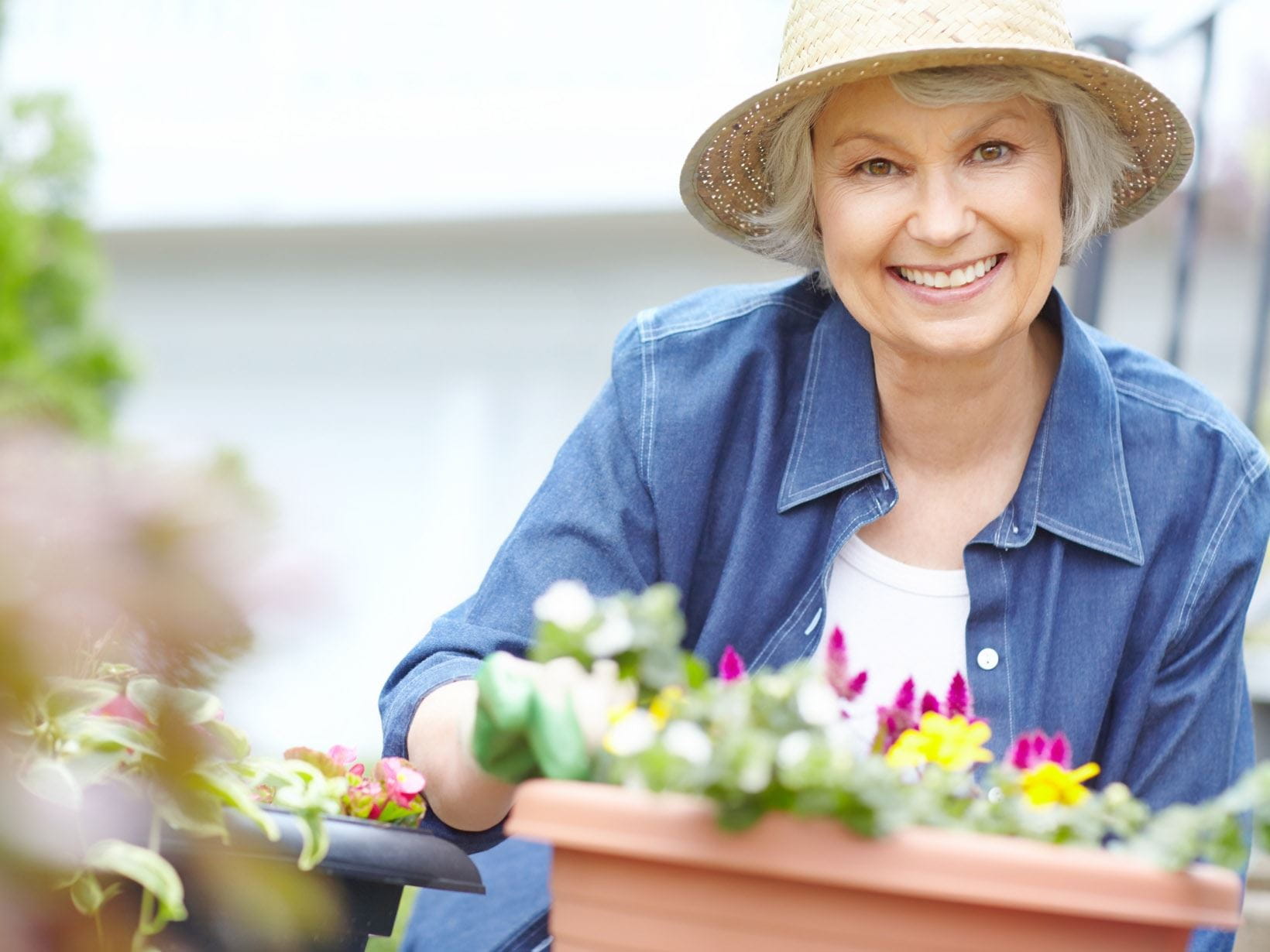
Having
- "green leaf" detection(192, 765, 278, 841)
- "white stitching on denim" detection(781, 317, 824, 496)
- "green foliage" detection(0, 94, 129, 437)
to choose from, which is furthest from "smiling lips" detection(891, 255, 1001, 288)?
"green foliage" detection(0, 94, 129, 437)

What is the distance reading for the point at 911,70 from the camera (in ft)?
5.74

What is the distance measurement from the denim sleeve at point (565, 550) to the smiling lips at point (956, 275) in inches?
15.4

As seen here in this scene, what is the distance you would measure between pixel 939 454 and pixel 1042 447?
15 cm

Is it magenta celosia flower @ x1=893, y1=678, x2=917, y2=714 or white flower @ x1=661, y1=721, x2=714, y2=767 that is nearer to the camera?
white flower @ x1=661, y1=721, x2=714, y2=767

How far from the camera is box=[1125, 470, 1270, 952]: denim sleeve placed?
1.84 metres

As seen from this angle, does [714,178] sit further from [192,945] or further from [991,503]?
[192,945]

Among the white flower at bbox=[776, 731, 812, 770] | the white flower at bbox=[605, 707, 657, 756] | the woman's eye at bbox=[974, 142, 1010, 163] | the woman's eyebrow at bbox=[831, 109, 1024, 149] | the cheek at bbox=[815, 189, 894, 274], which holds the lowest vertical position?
the white flower at bbox=[605, 707, 657, 756]

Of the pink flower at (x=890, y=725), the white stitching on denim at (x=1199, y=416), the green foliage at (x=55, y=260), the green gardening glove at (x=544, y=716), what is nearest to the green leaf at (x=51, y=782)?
the green gardening glove at (x=544, y=716)

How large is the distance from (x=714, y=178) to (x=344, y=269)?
24.9ft

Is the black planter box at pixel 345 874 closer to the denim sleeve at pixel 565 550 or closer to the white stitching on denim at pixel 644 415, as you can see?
the denim sleeve at pixel 565 550

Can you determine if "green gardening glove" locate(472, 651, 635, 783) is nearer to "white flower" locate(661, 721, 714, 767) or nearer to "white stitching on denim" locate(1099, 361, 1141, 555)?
"white flower" locate(661, 721, 714, 767)

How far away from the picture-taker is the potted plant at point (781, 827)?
943mm

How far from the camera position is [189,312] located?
32.1 feet

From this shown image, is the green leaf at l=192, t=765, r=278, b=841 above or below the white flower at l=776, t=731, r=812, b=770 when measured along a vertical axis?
below
